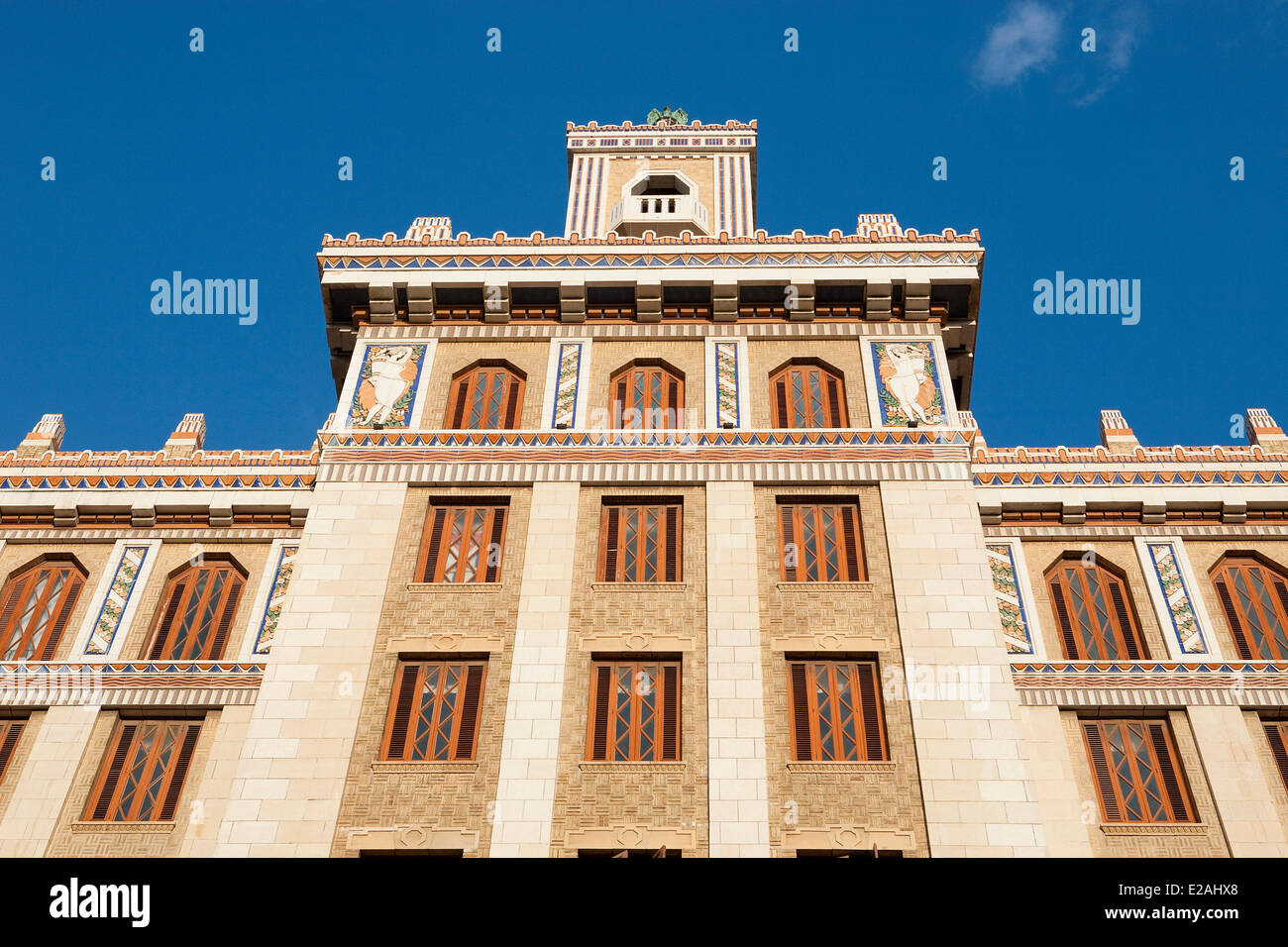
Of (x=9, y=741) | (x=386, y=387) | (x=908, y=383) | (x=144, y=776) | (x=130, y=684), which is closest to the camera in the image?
(x=144, y=776)

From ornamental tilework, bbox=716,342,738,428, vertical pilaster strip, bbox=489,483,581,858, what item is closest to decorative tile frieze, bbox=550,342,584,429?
vertical pilaster strip, bbox=489,483,581,858

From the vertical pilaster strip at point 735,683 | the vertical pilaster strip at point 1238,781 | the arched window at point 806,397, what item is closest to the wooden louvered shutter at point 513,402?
the vertical pilaster strip at point 735,683

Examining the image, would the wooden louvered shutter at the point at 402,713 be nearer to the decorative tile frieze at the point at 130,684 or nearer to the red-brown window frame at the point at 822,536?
the decorative tile frieze at the point at 130,684

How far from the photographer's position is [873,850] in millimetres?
18422

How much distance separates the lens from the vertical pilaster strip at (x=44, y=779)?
66.1 ft

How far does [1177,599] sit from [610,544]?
1005cm

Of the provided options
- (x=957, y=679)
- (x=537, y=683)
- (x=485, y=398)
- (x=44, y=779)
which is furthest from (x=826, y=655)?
(x=44, y=779)

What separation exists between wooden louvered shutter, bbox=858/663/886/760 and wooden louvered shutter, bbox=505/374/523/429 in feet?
27.3

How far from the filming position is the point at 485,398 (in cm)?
2536

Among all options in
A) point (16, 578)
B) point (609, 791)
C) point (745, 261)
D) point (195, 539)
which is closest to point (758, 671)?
point (609, 791)

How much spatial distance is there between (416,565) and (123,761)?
5.69 meters

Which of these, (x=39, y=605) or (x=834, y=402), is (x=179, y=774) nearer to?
(x=39, y=605)

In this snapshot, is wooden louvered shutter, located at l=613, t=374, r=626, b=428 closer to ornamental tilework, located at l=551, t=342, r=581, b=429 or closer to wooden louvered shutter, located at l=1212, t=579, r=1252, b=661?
ornamental tilework, located at l=551, t=342, r=581, b=429

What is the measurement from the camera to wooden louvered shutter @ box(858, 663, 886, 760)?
19.7m
